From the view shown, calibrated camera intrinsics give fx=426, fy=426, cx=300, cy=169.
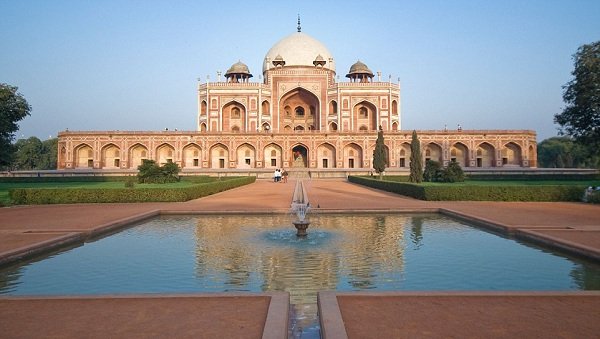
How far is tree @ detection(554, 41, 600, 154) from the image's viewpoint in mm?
18047

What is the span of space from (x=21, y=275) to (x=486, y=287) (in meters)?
5.32

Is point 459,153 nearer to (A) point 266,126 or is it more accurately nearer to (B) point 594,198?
(A) point 266,126

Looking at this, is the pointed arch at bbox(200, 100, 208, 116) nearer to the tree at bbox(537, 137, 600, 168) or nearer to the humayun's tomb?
the humayun's tomb

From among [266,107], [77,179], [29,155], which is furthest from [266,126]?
[29,155]

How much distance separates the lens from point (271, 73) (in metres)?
39.1

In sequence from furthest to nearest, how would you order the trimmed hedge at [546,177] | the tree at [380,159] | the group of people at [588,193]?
the tree at [380,159] → the trimmed hedge at [546,177] → the group of people at [588,193]

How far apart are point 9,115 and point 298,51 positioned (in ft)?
91.3

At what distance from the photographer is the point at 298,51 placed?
137 ft

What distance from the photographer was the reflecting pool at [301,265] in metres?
4.58

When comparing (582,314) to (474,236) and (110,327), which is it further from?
(474,236)

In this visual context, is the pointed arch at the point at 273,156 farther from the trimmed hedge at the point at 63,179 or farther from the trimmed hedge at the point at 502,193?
the trimmed hedge at the point at 502,193

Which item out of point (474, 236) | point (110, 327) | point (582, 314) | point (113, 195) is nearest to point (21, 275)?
A: point (110, 327)

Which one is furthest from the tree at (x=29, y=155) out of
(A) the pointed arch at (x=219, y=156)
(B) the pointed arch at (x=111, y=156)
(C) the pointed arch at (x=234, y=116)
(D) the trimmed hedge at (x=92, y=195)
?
(D) the trimmed hedge at (x=92, y=195)

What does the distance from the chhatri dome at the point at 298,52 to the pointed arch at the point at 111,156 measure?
1637 cm
